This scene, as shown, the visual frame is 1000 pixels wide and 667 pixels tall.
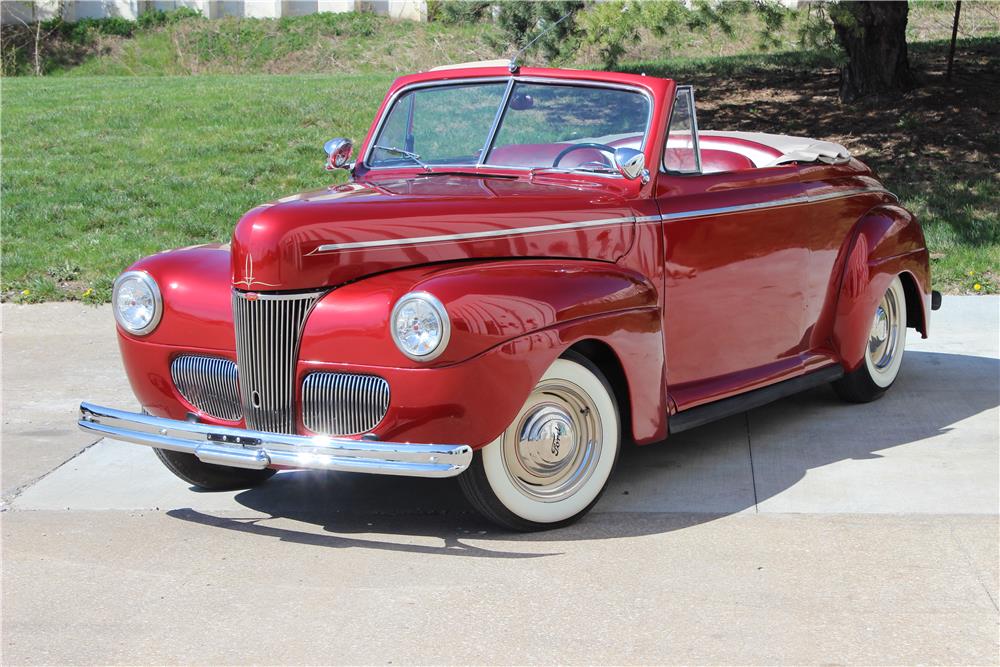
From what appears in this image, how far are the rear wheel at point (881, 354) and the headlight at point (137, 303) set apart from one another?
11.2 feet

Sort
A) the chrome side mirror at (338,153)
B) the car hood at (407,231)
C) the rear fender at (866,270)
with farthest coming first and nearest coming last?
the rear fender at (866,270)
the chrome side mirror at (338,153)
the car hood at (407,231)

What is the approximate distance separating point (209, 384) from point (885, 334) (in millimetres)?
3622

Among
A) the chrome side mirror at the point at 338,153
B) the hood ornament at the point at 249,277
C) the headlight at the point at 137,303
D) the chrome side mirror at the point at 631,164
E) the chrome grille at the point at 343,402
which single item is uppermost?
the chrome side mirror at the point at 631,164

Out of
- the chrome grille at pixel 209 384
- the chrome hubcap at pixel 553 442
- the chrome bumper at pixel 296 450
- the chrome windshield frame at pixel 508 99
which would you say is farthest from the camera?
the chrome windshield frame at pixel 508 99

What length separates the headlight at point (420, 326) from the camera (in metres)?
3.80

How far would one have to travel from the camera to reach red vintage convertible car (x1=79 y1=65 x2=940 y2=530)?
3914 mm

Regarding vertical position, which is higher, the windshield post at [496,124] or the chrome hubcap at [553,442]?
the windshield post at [496,124]

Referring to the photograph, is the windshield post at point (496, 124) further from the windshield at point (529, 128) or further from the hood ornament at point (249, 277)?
the hood ornament at point (249, 277)

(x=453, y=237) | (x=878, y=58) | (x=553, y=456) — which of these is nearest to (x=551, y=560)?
(x=553, y=456)

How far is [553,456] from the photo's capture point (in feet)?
14.1

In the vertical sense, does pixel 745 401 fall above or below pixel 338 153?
below

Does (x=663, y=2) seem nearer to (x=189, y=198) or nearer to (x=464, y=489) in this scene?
(x=189, y=198)

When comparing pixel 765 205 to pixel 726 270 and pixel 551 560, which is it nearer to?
pixel 726 270

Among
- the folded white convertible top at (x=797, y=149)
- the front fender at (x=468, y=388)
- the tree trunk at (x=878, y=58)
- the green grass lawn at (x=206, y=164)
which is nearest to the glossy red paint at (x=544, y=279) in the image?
the front fender at (x=468, y=388)
